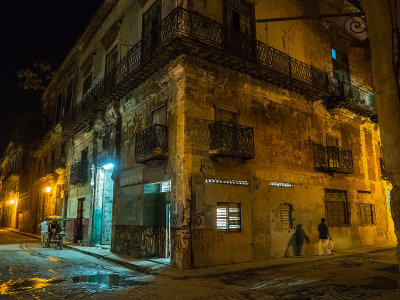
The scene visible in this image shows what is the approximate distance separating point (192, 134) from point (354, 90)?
12190mm

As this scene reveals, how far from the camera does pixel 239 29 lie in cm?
1278

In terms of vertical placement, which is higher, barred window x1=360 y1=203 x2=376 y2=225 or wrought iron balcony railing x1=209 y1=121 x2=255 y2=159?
wrought iron balcony railing x1=209 y1=121 x2=255 y2=159

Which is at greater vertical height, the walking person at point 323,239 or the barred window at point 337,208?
the barred window at point 337,208

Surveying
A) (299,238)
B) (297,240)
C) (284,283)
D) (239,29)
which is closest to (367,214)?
(299,238)

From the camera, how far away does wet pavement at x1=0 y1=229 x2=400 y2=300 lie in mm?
6562

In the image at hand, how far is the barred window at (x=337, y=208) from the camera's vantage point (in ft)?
48.2

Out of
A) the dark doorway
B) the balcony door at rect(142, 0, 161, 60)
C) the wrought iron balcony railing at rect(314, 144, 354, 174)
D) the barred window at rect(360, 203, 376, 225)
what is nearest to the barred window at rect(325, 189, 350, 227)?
the wrought iron balcony railing at rect(314, 144, 354, 174)

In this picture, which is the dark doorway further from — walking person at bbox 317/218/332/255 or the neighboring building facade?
walking person at bbox 317/218/332/255

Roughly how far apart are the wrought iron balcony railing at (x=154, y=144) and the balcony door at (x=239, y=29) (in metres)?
3.99

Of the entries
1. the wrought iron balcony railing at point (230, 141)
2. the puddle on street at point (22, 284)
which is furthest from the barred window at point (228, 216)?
the puddle on street at point (22, 284)

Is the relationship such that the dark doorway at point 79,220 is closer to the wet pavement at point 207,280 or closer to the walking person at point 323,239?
the wet pavement at point 207,280

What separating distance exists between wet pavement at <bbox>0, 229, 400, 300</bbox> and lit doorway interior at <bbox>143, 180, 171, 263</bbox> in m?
1.31

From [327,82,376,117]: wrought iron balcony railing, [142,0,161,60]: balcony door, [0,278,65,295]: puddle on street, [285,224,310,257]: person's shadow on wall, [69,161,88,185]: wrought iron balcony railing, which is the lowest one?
[0,278,65,295]: puddle on street

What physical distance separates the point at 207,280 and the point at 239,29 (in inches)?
387
